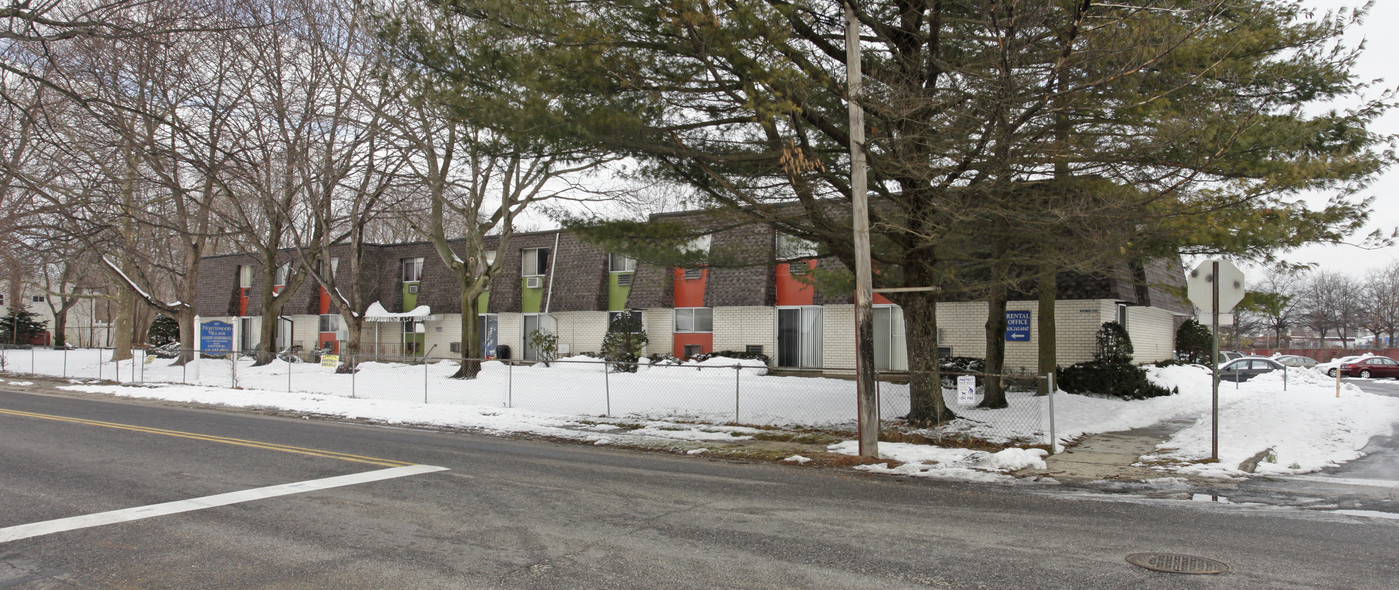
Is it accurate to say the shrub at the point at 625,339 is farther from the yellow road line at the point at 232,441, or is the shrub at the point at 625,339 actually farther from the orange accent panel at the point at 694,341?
the yellow road line at the point at 232,441

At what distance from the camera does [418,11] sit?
12.1 metres

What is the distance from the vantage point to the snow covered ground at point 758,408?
1115 centimetres

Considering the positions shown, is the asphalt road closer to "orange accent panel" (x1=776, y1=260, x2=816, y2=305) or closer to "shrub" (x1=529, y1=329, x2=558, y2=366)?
"orange accent panel" (x1=776, y1=260, x2=816, y2=305)

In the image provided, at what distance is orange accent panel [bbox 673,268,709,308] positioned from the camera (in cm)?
2650

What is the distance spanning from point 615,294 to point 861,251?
746 inches

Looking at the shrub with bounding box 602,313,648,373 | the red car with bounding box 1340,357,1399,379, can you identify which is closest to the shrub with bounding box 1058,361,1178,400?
the shrub with bounding box 602,313,648,373

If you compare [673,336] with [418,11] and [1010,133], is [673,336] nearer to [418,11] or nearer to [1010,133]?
[418,11]

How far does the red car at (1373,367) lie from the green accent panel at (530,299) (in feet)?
122

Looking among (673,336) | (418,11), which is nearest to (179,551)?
(418,11)

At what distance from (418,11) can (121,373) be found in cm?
2391

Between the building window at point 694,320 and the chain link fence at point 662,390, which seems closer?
the chain link fence at point 662,390

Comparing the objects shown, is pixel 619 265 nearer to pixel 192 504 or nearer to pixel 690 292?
pixel 690 292

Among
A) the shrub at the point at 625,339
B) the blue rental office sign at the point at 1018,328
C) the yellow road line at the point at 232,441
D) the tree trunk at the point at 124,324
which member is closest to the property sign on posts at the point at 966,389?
the yellow road line at the point at 232,441

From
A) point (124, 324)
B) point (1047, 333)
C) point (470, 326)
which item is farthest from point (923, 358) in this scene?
point (124, 324)
